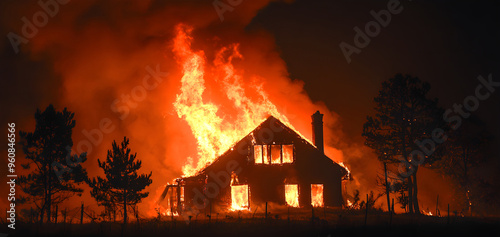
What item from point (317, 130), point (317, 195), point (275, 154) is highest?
point (317, 130)

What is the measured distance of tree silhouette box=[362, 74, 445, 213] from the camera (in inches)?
1388

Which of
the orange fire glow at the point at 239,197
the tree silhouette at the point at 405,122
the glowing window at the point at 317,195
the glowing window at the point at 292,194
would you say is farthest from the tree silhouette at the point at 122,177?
the tree silhouette at the point at 405,122

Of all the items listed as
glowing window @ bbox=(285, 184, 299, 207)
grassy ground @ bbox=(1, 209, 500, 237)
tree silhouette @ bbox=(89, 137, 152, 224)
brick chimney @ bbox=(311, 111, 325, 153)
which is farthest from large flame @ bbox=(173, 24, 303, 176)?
grassy ground @ bbox=(1, 209, 500, 237)

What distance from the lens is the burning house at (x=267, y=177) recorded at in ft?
115

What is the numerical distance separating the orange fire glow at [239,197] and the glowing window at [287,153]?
384 cm

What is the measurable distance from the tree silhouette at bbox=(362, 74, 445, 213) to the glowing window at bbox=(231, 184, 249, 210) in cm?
1020

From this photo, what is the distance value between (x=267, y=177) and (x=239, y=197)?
8.64ft

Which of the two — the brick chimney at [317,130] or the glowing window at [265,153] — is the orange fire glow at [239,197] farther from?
the brick chimney at [317,130]

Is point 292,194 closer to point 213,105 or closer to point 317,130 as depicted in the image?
point 317,130

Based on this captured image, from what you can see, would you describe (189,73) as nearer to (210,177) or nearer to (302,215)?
(210,177)

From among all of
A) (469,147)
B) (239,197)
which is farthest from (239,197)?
(469,147)

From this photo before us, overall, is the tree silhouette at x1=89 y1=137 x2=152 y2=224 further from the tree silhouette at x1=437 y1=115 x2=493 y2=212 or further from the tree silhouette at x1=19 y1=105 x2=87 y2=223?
the tree silhouette at x1=437 y1=115 x2=493 y2=212

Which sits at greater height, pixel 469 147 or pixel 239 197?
pixel 469 147

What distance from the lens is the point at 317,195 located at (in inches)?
1465
